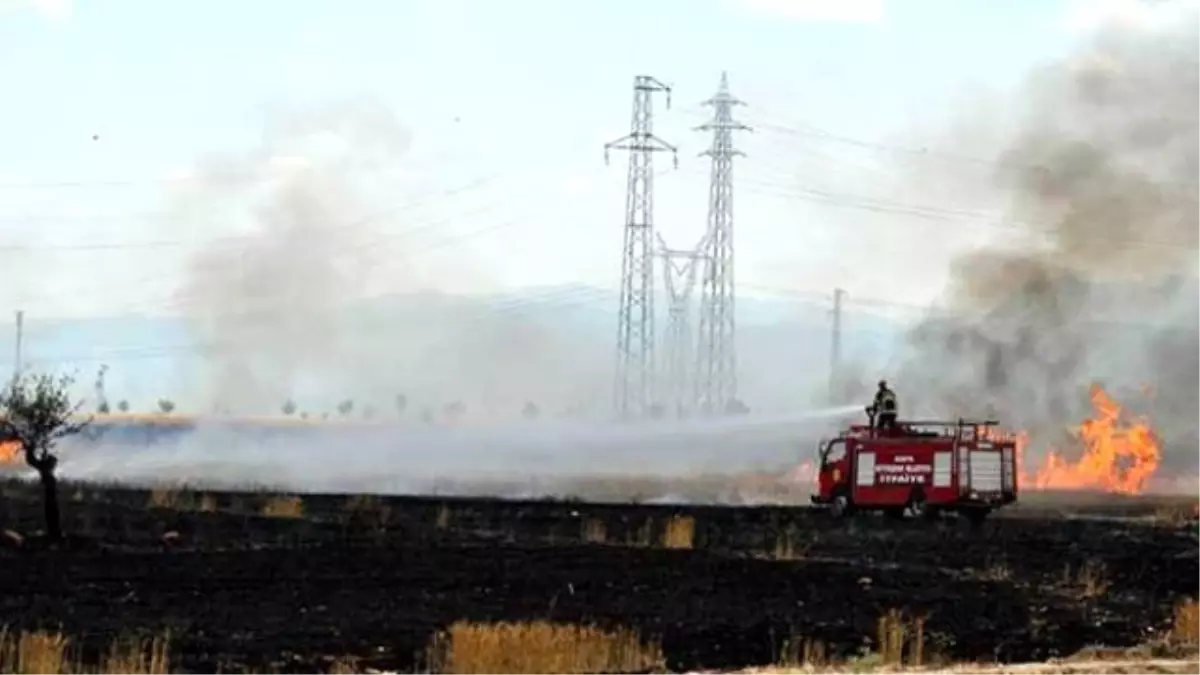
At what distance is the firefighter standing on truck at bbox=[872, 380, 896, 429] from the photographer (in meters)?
54.8

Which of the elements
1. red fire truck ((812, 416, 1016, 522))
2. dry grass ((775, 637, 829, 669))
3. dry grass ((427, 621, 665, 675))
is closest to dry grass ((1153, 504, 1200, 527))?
red fire truck ((812, 416, 1016, 522))

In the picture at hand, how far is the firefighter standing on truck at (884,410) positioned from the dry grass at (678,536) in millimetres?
11068

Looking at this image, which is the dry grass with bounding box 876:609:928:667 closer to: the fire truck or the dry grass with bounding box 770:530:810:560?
the dry grass with bounding box 770:530:810:560

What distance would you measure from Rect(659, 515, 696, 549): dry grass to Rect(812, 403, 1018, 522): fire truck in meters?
9.91

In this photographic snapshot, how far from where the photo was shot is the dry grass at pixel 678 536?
134 feet

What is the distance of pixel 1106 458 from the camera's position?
78.7 m

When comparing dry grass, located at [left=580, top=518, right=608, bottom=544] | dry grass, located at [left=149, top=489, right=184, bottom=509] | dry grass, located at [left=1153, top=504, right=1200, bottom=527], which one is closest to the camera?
dry grass, located at [left=580, top=518, right=608, bottom=544]

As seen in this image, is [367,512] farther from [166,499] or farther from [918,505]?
[918,505]

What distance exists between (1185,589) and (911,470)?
19648 mm

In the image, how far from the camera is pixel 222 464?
93875mm

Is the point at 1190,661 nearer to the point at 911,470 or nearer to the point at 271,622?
the point at 271,622

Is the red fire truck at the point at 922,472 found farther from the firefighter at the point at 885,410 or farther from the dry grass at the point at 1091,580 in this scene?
the dry grass at the point at 1091,580

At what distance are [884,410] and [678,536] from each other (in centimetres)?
1488

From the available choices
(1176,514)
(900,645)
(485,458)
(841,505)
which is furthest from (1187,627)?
(485,458)
